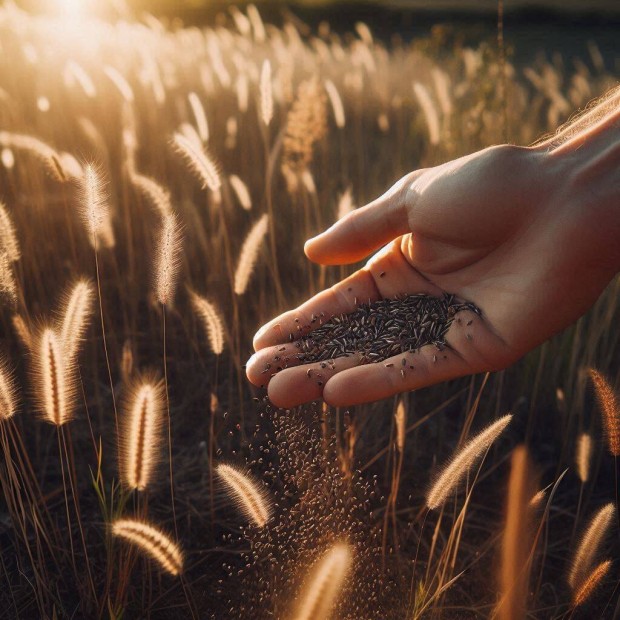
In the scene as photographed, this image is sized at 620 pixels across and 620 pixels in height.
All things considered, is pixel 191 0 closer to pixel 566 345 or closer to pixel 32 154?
pixel 32 154

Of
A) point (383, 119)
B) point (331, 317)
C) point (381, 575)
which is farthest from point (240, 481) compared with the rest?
point (383, 119)

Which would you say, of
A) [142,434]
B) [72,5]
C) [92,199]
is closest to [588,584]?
[142,434]

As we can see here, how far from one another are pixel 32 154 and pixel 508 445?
2826 millimetres

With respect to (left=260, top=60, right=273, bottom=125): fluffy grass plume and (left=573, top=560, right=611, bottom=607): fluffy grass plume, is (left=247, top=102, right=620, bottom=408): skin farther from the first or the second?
(left=573, top=560, right=611, bottom=607): fluffy grass plume

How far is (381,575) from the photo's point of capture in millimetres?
1801

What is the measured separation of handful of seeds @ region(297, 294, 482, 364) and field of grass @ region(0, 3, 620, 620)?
22 cm

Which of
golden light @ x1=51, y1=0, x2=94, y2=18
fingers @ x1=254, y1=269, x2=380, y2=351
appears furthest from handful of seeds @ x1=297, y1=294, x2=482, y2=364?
golden light @ x1=51, y1=0, x2=94, y2=18

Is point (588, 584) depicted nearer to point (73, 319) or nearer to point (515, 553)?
point (515, 553)

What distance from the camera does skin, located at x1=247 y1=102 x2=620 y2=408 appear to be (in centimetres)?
193

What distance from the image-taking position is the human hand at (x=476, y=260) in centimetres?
191

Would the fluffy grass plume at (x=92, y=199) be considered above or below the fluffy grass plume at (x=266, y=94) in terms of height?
below

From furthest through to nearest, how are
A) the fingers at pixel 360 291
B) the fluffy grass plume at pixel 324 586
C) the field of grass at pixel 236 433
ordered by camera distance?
the fingers at pixel 360 291
the field of grass at pixel 236 433
the fluffy grass plume at pixel 324 586

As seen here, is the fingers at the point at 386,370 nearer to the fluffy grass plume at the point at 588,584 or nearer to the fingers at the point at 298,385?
the fingers at the point at 298,385

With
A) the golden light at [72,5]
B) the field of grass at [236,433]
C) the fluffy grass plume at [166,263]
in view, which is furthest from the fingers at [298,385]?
the golden light at [72,5]
